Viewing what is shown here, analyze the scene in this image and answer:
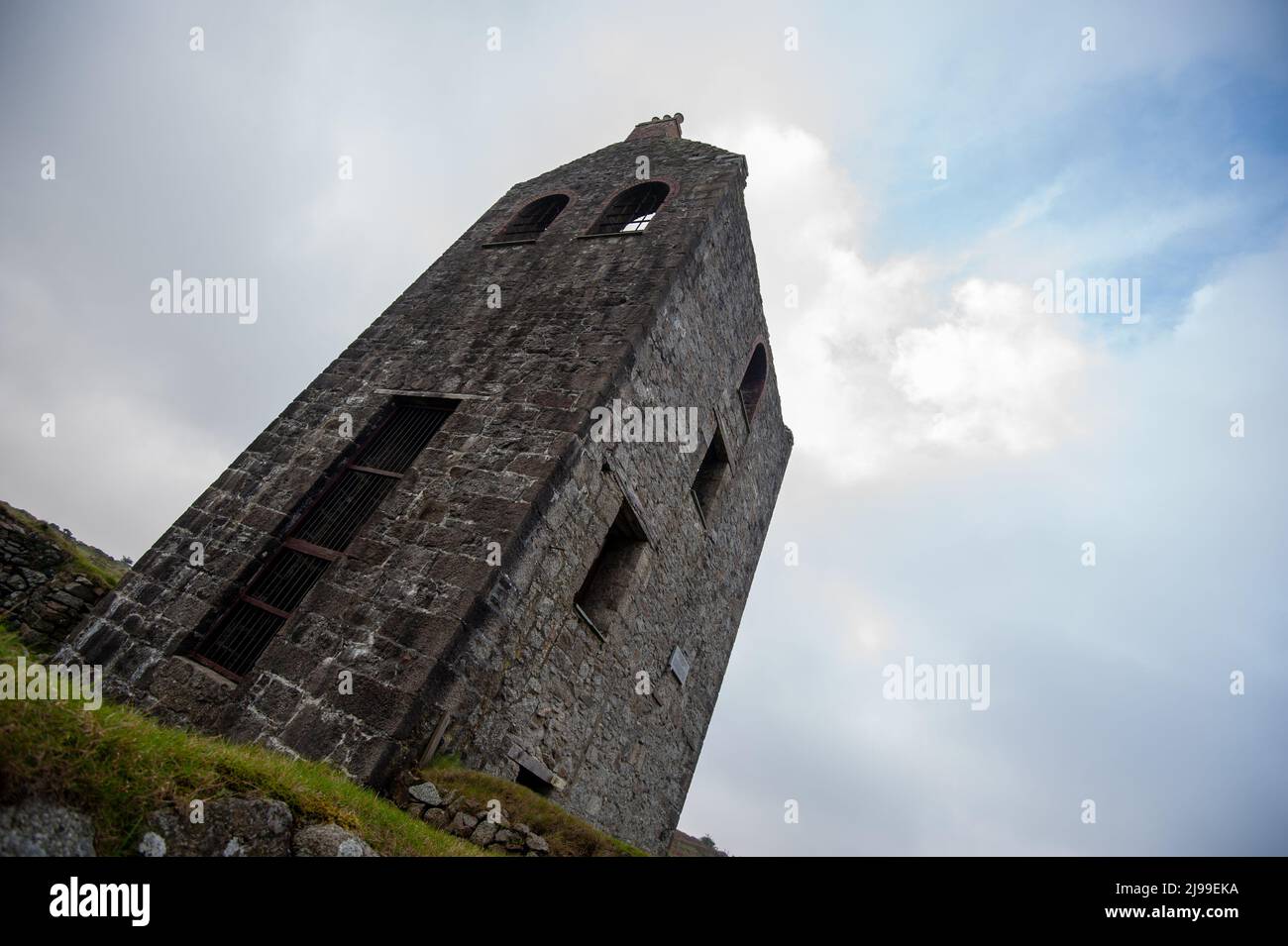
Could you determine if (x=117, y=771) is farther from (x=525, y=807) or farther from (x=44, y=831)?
(x=525, y=807)

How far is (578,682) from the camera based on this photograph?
702cm

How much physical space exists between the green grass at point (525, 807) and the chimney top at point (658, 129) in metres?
11.7

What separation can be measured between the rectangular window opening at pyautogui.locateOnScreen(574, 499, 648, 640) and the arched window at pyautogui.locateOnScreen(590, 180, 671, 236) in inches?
201

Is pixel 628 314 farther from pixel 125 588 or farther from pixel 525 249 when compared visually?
pixel 125 588

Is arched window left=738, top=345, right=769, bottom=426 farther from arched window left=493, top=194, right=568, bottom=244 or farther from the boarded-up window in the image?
the boarded-up window

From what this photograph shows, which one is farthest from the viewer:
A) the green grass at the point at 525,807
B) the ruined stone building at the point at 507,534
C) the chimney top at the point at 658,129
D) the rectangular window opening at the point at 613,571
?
the chimney top at the point at 658,129

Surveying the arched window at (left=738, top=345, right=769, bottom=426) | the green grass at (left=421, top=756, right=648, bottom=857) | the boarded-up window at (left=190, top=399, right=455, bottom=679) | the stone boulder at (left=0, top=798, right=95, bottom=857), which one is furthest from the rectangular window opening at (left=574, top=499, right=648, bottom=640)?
the stone boulder at (left=0, top=798, right=95, bottom=857)

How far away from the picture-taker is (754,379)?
12.1 meters

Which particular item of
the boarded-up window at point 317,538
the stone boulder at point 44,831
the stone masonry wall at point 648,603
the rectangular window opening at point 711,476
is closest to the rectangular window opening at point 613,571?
the stone masonry wall at point 648,603

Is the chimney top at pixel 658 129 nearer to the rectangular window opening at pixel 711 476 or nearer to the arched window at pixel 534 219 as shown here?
the arched window at pixel 534 219

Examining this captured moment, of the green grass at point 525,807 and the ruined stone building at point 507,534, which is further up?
the ruined stone building at point 507,534

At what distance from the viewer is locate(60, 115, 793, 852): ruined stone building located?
18.2 ft

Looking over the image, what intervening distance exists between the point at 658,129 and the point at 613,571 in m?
9.66

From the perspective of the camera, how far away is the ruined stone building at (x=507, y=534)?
5.56 meters
